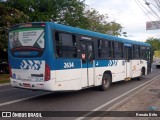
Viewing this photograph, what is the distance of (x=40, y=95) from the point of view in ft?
42.6

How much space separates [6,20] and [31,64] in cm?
1686

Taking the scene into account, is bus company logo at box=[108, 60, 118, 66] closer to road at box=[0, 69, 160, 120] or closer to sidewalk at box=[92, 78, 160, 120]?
road at box=[0, 69, 160, 120]

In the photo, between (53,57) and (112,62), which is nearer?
(53,57)

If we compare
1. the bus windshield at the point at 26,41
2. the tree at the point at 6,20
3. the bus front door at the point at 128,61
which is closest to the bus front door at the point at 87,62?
the bus windshield at the point at 26,41

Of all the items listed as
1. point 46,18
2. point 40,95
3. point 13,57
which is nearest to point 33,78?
point 13,57

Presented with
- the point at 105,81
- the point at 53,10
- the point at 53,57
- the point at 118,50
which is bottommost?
the point at 105,81

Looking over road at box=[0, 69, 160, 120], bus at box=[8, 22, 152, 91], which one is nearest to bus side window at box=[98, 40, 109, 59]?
bus at box=[8, 22, 152, 91]

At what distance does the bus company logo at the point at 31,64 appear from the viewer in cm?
1075

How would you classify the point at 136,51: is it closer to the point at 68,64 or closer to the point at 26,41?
the point at 68,64

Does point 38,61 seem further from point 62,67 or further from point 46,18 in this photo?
point 46,18

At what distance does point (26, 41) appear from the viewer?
1109 centimetres

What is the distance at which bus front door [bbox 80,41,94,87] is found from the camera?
12.5 m

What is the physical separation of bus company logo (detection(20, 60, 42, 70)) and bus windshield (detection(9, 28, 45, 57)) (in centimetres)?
27

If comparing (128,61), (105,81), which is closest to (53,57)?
(105,81)
